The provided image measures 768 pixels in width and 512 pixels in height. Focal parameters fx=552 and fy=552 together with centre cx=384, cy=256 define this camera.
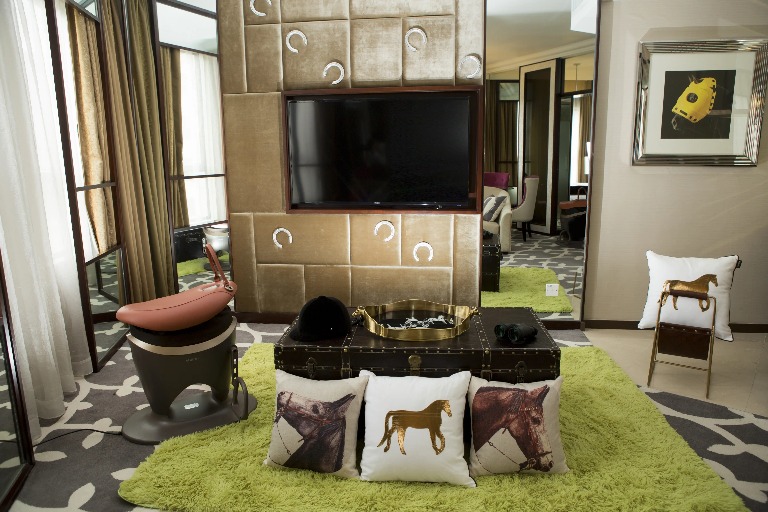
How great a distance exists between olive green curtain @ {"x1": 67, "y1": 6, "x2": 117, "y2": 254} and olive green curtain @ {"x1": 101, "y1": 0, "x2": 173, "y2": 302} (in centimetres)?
7

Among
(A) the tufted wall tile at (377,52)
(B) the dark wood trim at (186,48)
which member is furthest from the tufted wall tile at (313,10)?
(B) the dark wood trim at (186,48)

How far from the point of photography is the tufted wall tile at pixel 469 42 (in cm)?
352

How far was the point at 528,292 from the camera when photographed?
414 cm

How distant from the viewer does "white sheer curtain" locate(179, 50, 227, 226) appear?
14.2ft

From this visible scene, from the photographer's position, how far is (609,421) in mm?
2666

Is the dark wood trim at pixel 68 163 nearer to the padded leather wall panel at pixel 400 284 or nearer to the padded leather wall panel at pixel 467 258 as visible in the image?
the padded leather wall panel at pixel 400 284

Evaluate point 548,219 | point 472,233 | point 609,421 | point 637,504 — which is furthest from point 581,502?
point 548,219

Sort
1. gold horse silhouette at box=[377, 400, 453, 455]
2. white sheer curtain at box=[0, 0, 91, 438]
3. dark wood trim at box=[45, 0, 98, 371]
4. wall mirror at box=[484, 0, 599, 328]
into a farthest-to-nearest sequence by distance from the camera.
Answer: wall mirror at box=[484, 0, 599, 328] < dark wood trim at box=[45, 0, 98, 371] < white sheer curtain at box=[0, 0, 91, 438] < gold horse silhouette at box=[377, 400, 453, 455]

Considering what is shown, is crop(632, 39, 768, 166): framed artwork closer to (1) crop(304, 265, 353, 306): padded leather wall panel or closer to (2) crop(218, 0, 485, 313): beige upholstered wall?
(2) crop(218, 0, 485, 313): beige upholstered wall

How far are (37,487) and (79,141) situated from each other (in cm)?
209

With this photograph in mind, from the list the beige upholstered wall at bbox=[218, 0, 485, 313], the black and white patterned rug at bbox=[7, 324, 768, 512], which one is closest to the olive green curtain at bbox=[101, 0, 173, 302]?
the beige upholstered wall at bbox=[218, 0, 485, 313]

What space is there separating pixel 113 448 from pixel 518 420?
5.95 ft

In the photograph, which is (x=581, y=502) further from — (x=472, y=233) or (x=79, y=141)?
(x=79, y=141)

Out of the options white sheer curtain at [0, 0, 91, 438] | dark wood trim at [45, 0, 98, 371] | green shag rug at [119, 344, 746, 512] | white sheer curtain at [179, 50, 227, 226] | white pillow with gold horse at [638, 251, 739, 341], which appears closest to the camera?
green shag rug at [119, 344, 746, 512]
